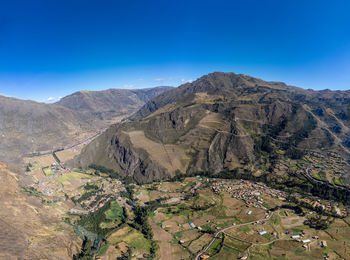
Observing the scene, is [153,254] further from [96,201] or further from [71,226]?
[96,201]

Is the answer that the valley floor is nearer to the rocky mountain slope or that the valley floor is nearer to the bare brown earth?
the bare brown earth

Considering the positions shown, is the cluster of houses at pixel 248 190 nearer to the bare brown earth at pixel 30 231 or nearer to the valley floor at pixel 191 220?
the valley floor at pixel 191 220

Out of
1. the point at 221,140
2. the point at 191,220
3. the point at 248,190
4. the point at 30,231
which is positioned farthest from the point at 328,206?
the point at 30,231

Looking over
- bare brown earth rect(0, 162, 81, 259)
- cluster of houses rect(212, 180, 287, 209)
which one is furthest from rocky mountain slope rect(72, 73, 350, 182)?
bare brown earth rect(0, 162, 81, 259)

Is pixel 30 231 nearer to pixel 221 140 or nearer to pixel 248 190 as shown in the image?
pixel 248 190

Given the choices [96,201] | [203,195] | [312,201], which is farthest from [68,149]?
[312,201]

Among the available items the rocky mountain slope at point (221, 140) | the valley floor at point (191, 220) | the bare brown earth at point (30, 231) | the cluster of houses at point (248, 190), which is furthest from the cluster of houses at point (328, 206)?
the bare brown earth at point (30, 231)

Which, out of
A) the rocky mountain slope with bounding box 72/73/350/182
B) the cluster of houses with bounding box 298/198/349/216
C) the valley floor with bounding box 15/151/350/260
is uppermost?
the rocky mountain slope with bounding box 72/73/350/182
